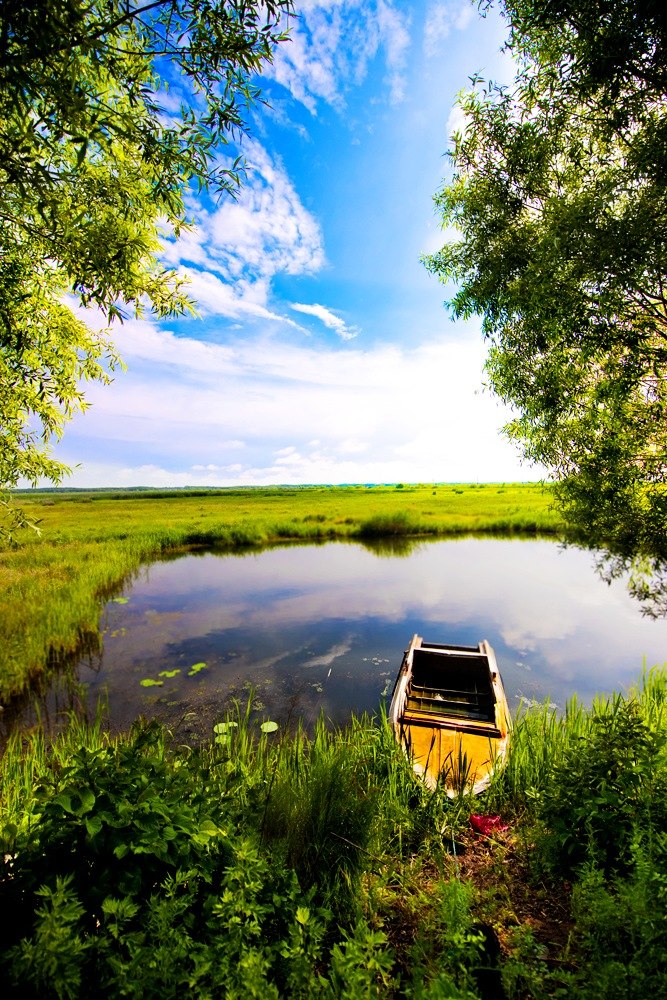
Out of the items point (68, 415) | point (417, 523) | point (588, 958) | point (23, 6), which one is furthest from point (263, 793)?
point (417, 523)

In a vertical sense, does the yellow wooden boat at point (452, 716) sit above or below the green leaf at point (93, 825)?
below

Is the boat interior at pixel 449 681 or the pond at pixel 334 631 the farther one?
the pond at pixel 334 631

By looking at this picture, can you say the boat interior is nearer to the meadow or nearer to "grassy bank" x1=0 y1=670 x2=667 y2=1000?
the meadow

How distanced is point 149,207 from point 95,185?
57 centimetres

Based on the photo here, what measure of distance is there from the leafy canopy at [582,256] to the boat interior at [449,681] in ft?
13.3

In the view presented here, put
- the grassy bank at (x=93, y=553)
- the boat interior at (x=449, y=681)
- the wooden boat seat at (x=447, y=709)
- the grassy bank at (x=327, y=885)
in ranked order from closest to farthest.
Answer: the grassy bank at (x=327, y=885) < the wooden boat seat at (x=447, y=709) < the boat interior at (x=449, y=681) < the grassy bank at (x=93, y=553)

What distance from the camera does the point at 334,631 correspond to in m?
14.9

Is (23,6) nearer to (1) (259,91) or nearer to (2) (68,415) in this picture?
(1) (259,91)

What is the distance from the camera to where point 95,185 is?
4539 millimetres

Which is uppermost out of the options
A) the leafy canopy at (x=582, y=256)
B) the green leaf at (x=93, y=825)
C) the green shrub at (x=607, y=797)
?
the leafy canopy at (x=582, y=256)

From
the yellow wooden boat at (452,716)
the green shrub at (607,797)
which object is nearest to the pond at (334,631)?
the yellow wooden boat at (452,716)

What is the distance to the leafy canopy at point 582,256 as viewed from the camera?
5.05 m

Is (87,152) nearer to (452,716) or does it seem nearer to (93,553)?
(452,716)

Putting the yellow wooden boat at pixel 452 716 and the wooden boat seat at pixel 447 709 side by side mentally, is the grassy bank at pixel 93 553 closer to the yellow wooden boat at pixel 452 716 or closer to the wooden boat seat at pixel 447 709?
the yellow wooden boat at pixel 452 716
